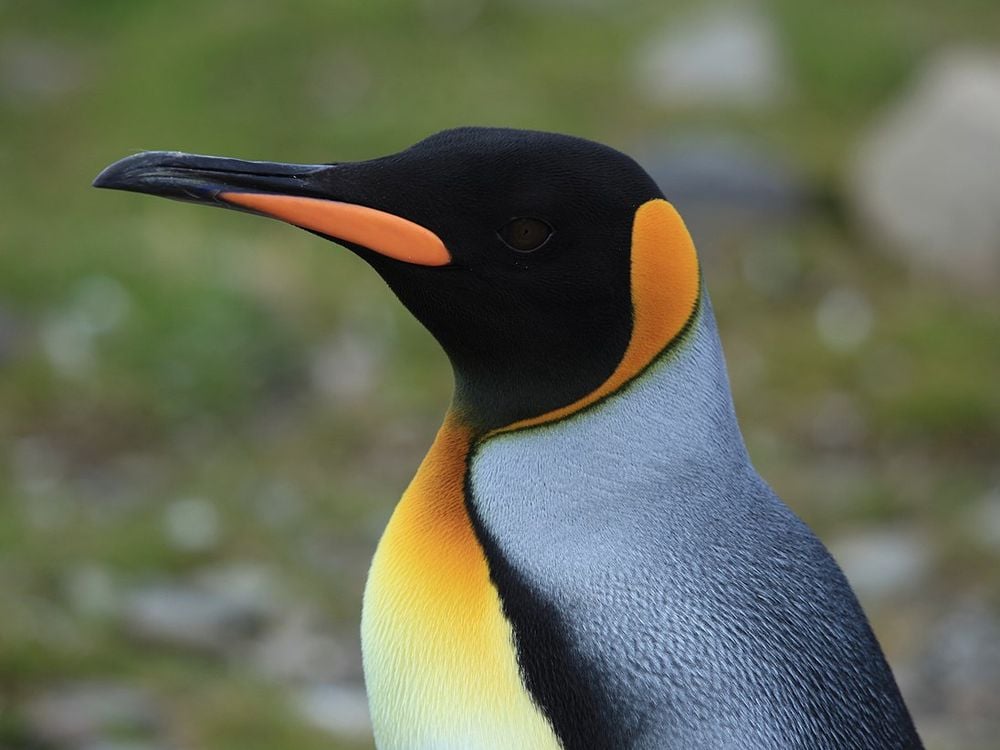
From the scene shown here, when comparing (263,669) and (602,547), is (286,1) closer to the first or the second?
(263,669)

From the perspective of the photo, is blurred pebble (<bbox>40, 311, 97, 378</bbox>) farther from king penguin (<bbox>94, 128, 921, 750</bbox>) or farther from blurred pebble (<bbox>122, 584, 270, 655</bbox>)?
king penguin (<bbox>94, 128, 921, 750</bbox>)

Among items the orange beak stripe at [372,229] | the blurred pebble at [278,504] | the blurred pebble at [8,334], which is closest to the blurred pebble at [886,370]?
the blurred pebble at [278,504]

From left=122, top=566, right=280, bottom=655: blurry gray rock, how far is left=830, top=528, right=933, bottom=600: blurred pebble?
1.80 meters

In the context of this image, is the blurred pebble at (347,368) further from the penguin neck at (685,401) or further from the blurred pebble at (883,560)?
the penguin neck at (685,401)

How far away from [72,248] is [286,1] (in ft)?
14.8

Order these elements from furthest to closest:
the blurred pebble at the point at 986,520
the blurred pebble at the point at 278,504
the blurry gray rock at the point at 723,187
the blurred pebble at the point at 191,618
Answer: the blurry gray rock at the point at 723,187 < the blurred pebble at the point at 278,504 < the blurred pebble at the point at 986,520 < the blurred pebble at the point at 191,618

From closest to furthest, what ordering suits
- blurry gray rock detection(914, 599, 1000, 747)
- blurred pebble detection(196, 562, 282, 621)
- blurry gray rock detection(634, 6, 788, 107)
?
blurry gray rock detection(914, 599, 1000, 747)
blurred pebble detection(196, 562, 282, 621)
blurry gray rock detection(634, 6, 788, 107)

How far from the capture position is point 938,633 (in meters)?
4.22

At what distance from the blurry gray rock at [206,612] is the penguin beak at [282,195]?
2.35 meters

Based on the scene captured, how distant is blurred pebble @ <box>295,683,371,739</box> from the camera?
3.59m

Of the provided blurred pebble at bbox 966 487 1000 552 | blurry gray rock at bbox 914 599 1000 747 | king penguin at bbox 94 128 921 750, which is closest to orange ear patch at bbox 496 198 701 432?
king penguin at bbox 94 128 921 750

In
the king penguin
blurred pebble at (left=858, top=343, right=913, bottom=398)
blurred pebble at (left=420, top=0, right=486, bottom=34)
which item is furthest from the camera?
blurred pebble at (left=420, top=0, right=486, bottom=34)

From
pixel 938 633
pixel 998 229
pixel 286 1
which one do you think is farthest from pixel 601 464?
pixel 286 1

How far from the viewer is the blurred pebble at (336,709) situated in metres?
3.59
